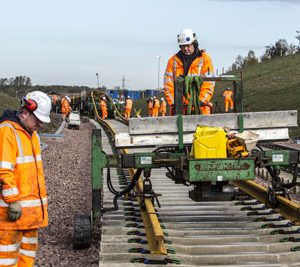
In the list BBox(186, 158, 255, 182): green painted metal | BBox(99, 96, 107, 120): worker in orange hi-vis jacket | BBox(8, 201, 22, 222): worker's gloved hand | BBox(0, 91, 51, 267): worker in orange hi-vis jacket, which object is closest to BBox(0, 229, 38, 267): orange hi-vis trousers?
BBox(0, 91, 51, 267): worker in orange hi-vis jacket

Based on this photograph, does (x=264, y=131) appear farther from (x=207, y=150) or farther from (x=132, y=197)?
(x=132, y=197)

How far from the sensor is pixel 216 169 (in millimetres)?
6480

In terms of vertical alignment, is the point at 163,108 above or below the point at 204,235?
above

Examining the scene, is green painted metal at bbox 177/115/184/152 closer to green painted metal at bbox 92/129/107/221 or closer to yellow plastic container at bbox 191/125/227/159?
yellow plastic container at bbox 191/125/227/159

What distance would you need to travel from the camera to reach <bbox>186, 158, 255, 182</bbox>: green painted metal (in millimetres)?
6457

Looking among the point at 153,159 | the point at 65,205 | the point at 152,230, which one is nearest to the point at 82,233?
the point at 152,230

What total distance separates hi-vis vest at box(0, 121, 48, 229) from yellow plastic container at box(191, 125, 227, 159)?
208cm

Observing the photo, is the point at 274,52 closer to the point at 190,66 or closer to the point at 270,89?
the point at 270,89

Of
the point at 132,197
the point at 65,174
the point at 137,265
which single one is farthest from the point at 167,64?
the point at 65,174

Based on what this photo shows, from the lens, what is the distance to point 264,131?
286 inches

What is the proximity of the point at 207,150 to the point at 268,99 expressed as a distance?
33.2 m

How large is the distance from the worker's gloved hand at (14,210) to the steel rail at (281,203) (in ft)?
11.3

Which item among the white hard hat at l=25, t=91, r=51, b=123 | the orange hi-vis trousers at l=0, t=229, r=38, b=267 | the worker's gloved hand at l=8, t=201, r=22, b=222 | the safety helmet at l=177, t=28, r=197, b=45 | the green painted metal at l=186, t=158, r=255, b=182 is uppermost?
the safety helmet at l=177, t=28, r=197, b=45

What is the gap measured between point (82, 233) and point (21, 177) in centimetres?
183
